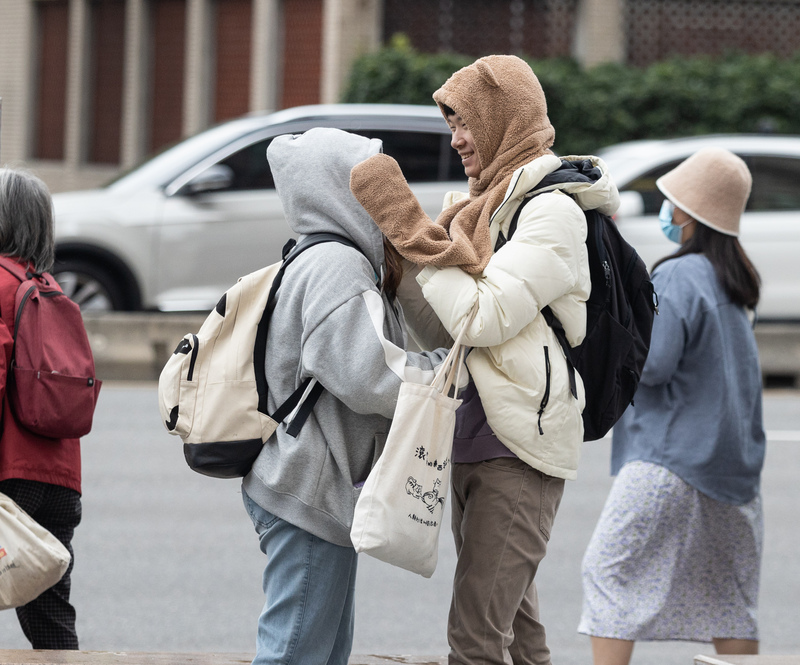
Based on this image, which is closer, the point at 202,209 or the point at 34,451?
the point at 34,451

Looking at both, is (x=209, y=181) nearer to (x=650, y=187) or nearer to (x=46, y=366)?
(x=650, y=187)

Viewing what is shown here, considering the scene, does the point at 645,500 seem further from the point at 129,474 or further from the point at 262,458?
the point at 129,474

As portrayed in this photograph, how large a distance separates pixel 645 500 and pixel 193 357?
184 centimetres

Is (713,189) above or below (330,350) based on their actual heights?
above

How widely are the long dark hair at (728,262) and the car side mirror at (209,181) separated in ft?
21.4

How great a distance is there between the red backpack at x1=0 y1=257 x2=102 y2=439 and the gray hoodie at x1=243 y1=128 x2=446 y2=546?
81 centimetres

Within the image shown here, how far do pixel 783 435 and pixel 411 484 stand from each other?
7325mm

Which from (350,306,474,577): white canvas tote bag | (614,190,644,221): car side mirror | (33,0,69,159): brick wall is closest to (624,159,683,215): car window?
(614,190,644,221): car side mirror

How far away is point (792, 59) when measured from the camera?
56.0ft

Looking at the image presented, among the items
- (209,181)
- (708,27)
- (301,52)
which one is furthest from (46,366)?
(708,27)

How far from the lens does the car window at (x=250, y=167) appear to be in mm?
10297

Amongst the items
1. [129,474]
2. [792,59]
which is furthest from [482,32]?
[129,474]

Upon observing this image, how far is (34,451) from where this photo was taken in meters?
3.60

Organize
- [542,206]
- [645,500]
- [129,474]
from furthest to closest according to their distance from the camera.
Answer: [129,474] < [645,500] < [542,206]
